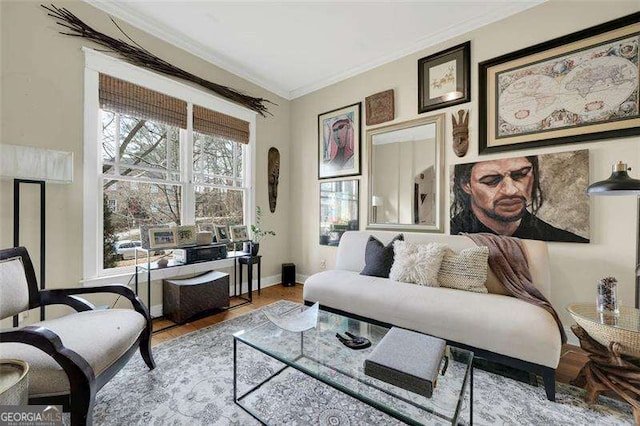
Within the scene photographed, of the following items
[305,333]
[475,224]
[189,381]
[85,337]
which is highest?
[475,224]

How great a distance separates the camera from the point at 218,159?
3432mm

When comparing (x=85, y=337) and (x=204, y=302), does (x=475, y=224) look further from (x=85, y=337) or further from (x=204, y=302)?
(x=85, y=337)

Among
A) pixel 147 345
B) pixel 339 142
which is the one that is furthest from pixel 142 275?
pixel 339 142

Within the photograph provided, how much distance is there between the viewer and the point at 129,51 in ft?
8.39

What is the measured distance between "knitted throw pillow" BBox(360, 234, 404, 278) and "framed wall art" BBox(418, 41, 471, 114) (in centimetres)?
154

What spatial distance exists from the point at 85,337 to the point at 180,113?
7.89 ft

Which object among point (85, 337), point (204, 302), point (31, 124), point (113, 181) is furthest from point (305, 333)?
point (31, 124)

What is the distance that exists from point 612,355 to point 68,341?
2.85 m

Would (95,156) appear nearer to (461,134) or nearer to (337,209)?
(337,209)

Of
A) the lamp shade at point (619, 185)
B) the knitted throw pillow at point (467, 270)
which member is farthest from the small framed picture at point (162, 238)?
the lamp shade at point (619, 185)

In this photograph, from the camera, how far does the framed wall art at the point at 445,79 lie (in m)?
2.73

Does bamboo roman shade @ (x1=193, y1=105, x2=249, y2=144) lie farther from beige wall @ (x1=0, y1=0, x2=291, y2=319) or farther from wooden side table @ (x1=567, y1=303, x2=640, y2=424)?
wooden side table @ (x1=567, y1=303, x2=640, y2=424)

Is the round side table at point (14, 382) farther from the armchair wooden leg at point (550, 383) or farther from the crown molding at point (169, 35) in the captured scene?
the crown molding at point (169, 35)

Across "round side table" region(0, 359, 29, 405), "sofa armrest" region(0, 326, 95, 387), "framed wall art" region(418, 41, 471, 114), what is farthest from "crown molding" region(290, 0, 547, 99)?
"round side table" region(0, 359, 29, 405)
